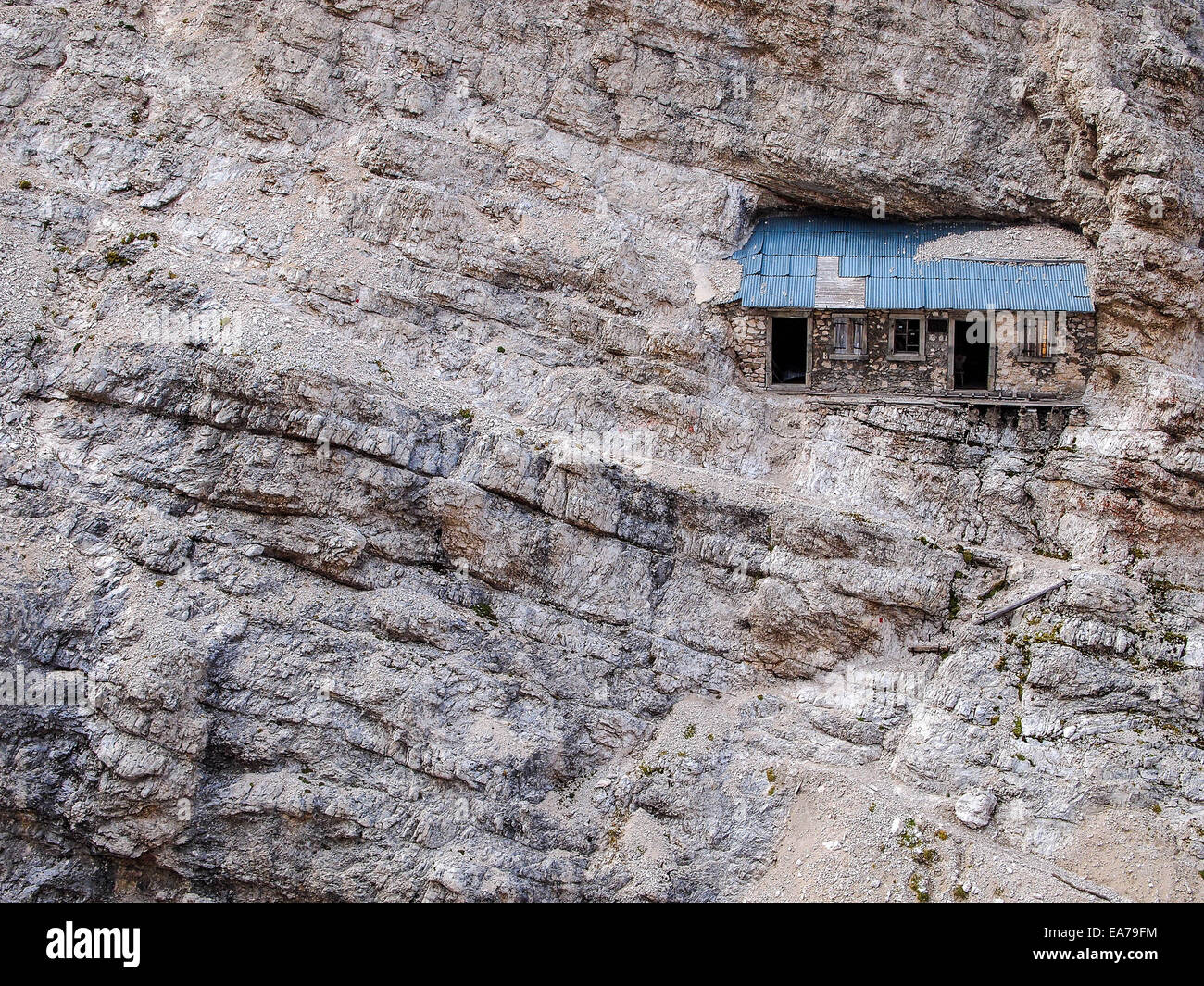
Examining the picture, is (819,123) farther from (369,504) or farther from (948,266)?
(369,504)

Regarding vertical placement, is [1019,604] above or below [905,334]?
below

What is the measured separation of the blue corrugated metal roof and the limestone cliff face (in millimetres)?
1113

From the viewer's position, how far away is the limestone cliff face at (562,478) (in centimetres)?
2606

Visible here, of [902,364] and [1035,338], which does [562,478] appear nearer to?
[902,364]

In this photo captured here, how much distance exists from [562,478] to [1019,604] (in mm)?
12260

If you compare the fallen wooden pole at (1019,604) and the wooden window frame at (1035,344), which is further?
the wooden window frame at (1035,344)

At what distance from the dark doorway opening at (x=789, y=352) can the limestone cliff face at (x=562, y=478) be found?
6.99 ft

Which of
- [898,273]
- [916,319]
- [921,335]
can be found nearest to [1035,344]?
[921,335]

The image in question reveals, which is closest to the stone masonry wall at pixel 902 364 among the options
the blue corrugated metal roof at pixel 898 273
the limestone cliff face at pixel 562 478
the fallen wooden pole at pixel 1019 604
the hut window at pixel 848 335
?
the hut window at pixel 848 335

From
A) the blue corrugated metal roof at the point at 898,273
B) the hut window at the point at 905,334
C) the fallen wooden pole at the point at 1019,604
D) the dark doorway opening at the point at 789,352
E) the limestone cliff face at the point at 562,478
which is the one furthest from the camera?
the dark doorway opening at the point at 789,352

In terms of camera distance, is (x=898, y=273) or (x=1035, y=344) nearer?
(x=1035, y=344)

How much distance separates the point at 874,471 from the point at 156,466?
19110 mm

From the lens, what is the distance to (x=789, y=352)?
3706cm

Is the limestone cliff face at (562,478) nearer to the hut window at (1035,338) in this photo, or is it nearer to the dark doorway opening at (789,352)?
the hut window at (1035,338)
